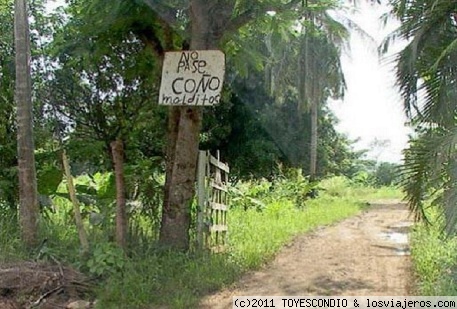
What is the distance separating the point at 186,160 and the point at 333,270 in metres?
1.98

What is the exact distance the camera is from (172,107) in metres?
6.10

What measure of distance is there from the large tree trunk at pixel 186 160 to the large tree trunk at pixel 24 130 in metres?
1.39

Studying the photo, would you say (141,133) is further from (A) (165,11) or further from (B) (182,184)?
(A) (165,11)

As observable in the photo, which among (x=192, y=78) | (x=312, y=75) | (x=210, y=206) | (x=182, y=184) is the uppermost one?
(x=312, y=75)

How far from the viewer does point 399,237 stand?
8.78 m

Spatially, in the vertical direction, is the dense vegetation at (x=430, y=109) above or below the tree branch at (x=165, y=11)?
below

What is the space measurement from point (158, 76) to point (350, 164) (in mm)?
26802

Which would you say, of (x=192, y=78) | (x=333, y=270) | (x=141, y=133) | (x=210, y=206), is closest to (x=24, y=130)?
(x=141, y=133)

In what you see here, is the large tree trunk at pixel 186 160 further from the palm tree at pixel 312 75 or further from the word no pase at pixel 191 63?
the palm tree at pixel 312 75

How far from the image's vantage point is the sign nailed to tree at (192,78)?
556 cm

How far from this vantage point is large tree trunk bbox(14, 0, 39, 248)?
5730mm

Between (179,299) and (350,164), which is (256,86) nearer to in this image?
(350,164)

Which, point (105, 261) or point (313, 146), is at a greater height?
point (313, 146)

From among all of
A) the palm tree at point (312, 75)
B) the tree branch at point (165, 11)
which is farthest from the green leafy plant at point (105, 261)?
the palm tree at point (312, 75)
